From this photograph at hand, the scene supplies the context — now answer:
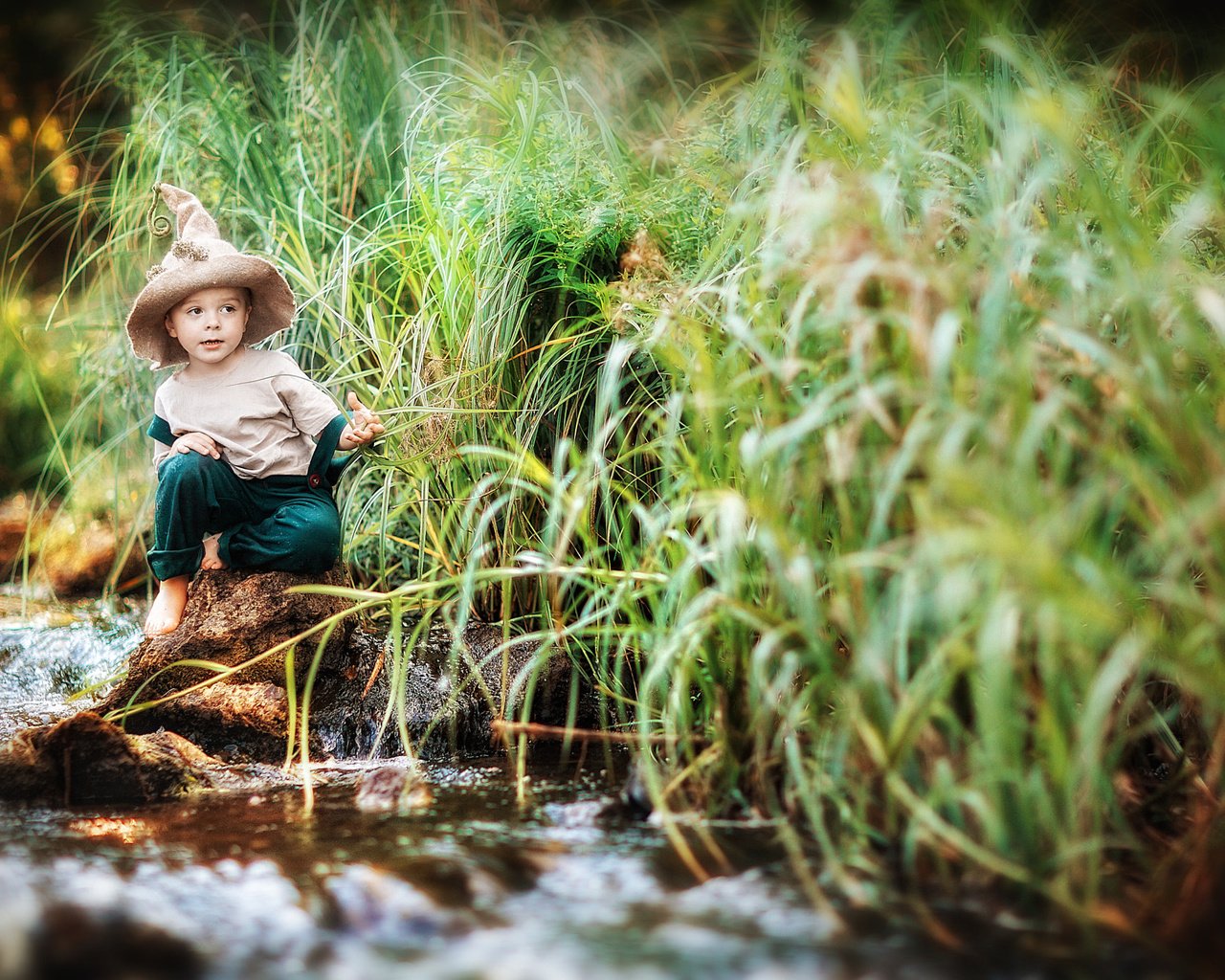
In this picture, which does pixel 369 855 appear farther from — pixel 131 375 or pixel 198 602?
pixel 131 375

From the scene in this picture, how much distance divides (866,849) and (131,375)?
292 cm

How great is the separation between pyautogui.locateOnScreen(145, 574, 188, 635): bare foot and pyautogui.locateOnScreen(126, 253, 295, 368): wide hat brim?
1.87ft

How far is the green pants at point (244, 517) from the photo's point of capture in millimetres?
2535

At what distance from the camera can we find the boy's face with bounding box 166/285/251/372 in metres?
2.60

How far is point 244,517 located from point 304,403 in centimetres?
32

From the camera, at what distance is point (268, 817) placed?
1929 mm

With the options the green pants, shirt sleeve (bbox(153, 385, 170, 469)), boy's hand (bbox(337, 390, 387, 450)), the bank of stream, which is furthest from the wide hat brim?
the bank of stream

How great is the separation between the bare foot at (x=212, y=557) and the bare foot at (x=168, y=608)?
0.20ft

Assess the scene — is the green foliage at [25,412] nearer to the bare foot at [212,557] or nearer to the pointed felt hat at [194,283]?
the pointed felt hat at [194,283]

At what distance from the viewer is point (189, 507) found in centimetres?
254

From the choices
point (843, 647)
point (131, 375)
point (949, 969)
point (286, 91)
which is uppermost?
point (286, 91)

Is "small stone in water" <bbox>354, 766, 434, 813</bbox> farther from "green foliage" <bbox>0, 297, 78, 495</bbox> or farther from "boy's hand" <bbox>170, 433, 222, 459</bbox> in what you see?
"green foliage" <bbox>0, 297, 78, 495</bbox>

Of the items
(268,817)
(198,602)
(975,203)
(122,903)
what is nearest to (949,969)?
(122,903)

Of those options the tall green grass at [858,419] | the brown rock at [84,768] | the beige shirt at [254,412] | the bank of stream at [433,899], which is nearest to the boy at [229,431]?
the beige shirt at [254,412]
